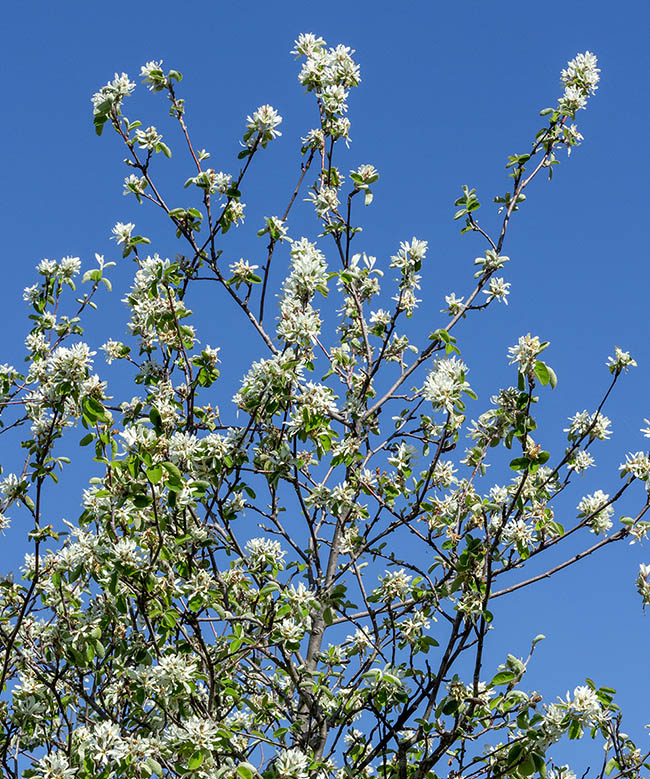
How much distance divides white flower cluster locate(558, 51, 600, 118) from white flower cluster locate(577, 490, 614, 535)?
3389mm

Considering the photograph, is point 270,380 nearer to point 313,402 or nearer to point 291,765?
point 313,402

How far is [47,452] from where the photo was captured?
5211 mm

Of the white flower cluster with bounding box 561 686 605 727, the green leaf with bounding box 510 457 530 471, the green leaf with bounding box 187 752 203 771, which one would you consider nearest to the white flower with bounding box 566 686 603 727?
the white flower cluster with bounding box 561 686 605 727

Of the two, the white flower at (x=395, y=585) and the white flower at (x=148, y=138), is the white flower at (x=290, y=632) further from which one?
the white flower at (x=148, y=138)

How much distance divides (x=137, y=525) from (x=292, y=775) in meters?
1.66

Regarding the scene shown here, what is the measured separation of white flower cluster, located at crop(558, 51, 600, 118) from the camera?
7.00 meters

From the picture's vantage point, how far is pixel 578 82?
7.14 metres

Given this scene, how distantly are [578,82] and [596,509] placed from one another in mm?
3814

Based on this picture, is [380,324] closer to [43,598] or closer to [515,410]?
[515,410]

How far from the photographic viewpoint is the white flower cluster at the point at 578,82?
7004mm

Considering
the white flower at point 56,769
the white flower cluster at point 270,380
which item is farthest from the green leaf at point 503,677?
the white flower at point 56,769

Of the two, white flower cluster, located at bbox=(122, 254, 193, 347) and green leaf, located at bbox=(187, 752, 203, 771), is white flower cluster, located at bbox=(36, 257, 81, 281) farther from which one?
green leaf, located at bbox=(187, 752, 203, 771)

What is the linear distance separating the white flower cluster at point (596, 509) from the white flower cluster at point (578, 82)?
11.1 ft

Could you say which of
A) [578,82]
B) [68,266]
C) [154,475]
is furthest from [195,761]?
[578,82]
